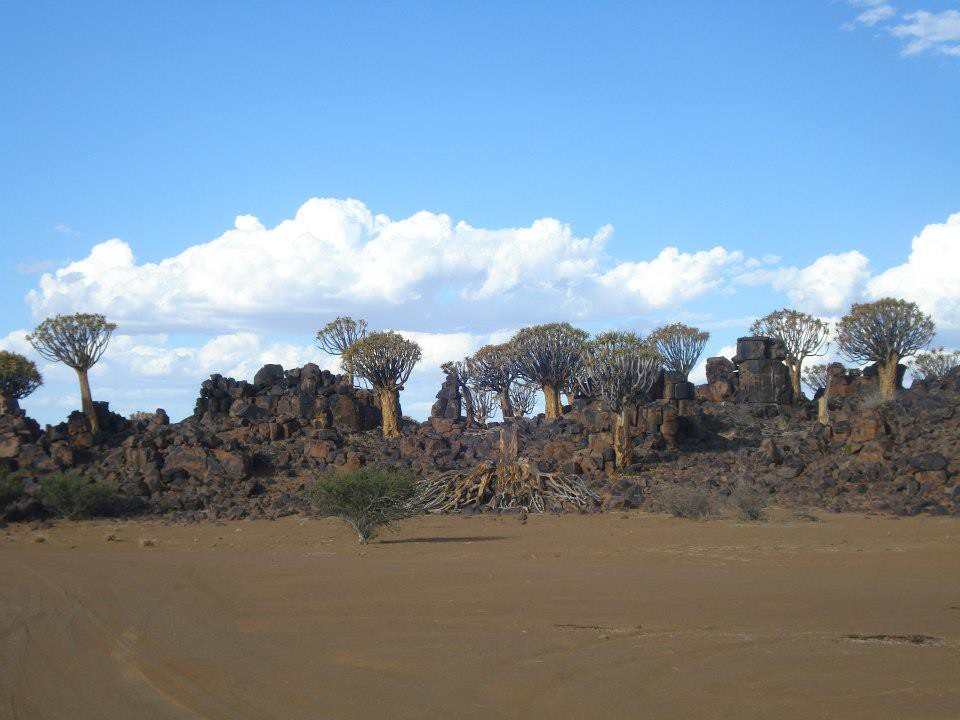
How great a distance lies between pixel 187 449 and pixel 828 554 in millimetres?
24731

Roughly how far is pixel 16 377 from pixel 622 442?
31.3 m

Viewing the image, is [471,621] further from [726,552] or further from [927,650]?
[726,552]

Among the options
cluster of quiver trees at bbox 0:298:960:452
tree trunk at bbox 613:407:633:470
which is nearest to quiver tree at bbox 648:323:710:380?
cluster of quiver trees at bbox 0:298:960:452

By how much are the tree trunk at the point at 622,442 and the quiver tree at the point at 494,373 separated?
672 inches

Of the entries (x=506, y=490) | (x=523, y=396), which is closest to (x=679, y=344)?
(x=523, y=396)

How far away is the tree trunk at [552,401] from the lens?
4627 centimetres

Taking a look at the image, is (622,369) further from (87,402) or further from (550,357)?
(87,402)

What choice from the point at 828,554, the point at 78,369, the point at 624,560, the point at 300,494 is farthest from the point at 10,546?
the point at 78,369

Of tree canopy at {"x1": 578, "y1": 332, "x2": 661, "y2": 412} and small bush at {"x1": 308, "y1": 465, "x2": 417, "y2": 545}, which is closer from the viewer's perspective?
small bush at {"x1": 308, "y1": 465, "x2": 417, "y2": 545}

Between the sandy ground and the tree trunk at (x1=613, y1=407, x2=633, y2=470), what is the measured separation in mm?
15500

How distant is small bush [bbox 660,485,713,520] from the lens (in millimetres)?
22969

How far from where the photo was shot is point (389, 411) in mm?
43750

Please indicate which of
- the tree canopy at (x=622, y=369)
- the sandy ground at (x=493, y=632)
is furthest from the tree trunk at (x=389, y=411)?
the sandy ground at (x=493, y=632)

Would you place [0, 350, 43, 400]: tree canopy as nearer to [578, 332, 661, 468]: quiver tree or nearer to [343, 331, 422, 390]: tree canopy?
[343, 331, 422, 390]: tree canopy
